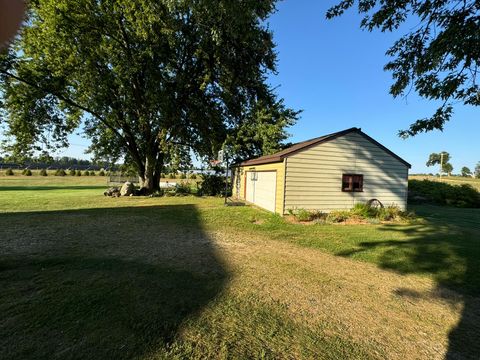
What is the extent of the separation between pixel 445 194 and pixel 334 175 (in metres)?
14.3

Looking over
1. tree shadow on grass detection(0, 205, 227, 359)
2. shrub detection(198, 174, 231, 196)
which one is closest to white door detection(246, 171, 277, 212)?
shrub detection(198, 174, 231, 196)

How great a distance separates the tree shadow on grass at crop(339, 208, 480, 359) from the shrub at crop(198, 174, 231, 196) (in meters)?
13.1

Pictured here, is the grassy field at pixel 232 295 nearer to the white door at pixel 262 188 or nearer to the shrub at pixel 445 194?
the white door at pixel 262 188

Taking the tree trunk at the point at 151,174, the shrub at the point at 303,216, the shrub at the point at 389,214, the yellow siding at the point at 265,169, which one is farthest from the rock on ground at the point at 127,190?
the shrub at the point at 389,214

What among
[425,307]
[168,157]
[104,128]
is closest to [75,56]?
[104,128]

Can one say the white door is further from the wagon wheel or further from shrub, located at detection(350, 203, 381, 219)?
the wagon wheel

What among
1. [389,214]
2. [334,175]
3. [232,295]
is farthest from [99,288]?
[389,214]

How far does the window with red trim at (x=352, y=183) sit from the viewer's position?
502 inches

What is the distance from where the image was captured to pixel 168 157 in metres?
21.9

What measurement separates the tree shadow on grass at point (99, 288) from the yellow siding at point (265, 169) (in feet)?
16.2

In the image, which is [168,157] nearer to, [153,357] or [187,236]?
[187,236]

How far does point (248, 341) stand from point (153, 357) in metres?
1.06

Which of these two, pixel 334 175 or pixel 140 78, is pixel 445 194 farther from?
pixel 140 78

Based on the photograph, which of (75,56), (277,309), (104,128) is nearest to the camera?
(277,309)
